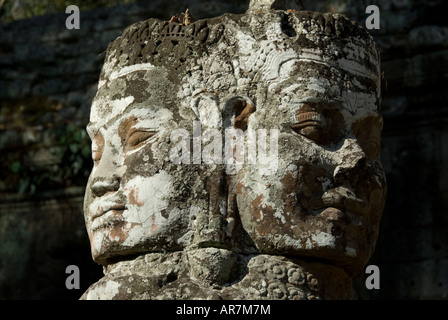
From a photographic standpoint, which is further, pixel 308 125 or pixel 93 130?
pixel 93 130

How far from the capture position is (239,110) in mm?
4570

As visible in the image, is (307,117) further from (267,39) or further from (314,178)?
(267,39)

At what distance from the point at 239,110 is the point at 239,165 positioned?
0.78 feet

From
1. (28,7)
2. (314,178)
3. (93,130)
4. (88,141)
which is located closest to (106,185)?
(93,130)

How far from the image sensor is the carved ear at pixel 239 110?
4555 millimetres

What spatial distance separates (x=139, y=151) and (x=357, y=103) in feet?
3.08

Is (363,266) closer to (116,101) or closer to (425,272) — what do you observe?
(116,101)

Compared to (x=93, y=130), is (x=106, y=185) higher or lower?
lower

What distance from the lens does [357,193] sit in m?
4.59

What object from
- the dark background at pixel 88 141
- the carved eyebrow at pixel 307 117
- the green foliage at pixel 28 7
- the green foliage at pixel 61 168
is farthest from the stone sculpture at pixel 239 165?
the green foliage at pixel 28 7

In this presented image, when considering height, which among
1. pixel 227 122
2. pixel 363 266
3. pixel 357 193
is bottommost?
pixel 363 266

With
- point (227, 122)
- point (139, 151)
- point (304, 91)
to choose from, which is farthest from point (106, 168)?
point (304, 91)

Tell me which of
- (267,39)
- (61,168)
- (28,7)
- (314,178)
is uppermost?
(28,7)

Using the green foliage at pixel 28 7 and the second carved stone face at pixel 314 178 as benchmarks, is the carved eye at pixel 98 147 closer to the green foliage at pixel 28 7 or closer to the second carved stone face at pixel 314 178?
the second carved stone face at pixel 314 178
